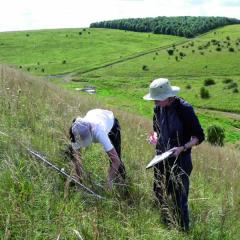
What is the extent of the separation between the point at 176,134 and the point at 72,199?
1.48m

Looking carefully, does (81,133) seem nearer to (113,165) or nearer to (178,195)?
(113,165)

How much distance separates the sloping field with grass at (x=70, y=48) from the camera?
253 ft

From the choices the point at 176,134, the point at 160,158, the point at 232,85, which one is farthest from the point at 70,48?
the point at 160,158

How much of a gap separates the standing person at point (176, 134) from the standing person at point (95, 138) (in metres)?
0.44

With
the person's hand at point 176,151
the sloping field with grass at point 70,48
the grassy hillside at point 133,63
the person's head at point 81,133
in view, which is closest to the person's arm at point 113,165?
the person's head at point 81,133

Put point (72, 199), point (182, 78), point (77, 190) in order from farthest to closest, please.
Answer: point (182, 78) < point (77, 190) < point (72, 199)

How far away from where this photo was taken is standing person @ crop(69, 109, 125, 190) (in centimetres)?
506

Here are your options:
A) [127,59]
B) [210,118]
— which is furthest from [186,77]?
[210,118]

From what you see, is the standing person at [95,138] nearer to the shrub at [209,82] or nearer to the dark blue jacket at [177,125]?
the dark blue jacket at [177,125]

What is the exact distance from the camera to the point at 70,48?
297 ft

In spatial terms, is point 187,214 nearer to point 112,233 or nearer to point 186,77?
point 112,233

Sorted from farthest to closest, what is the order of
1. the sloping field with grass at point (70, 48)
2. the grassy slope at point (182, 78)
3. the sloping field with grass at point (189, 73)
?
the sloping field with grass at point (70, 48), the sloping field with grass at point (189, 73), the grassy slope at point (182, 78)

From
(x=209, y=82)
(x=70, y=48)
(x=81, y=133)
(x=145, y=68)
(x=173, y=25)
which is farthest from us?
(x=173, y=25)

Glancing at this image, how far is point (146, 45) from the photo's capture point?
9062 cm
